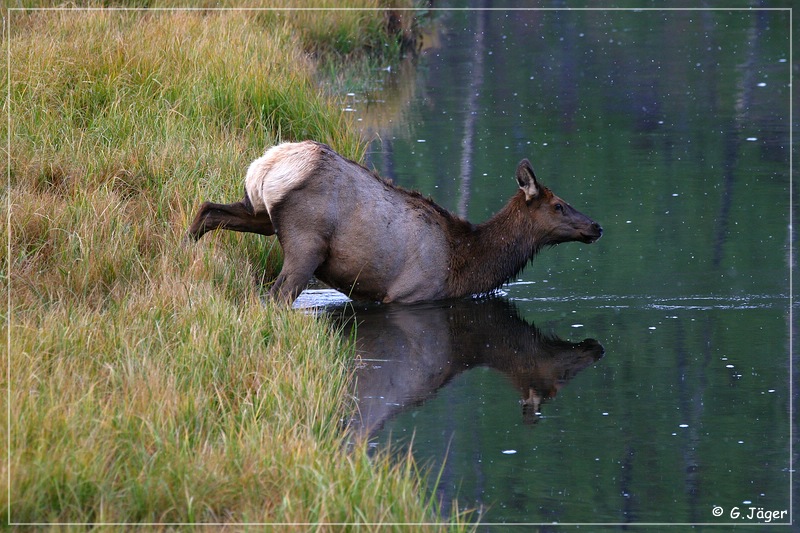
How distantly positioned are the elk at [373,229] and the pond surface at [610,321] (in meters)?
0.23

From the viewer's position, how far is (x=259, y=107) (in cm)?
1137

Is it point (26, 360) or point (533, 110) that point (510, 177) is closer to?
point (533, 110)

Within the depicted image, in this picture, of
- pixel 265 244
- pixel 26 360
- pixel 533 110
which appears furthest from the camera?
pixel 533 110

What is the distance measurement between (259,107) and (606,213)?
3.28 meters

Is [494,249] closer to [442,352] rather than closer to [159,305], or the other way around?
[442,352]

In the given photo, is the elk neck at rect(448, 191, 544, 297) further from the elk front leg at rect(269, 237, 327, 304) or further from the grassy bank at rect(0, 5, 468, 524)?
the grassy bank at rect(0, 5, 468, 524)

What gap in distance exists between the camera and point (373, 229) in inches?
357

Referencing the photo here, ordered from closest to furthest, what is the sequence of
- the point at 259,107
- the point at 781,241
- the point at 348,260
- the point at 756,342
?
the point at 756,342 → the point at 348,260 → the point at 781,241 → the point at 259,107

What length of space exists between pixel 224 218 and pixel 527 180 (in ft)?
7.91

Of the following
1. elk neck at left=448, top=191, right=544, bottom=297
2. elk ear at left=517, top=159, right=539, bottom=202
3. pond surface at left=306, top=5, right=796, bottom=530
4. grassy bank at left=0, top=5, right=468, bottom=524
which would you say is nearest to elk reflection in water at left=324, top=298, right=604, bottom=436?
pond surface at left=306, top=5, right=796, bottom=530

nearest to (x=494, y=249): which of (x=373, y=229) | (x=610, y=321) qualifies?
(x=373, y=229)

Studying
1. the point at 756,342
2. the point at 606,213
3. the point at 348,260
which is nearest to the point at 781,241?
the point at 606,213

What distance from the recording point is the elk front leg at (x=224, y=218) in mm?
9000

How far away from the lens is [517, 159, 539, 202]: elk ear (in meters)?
9.74
